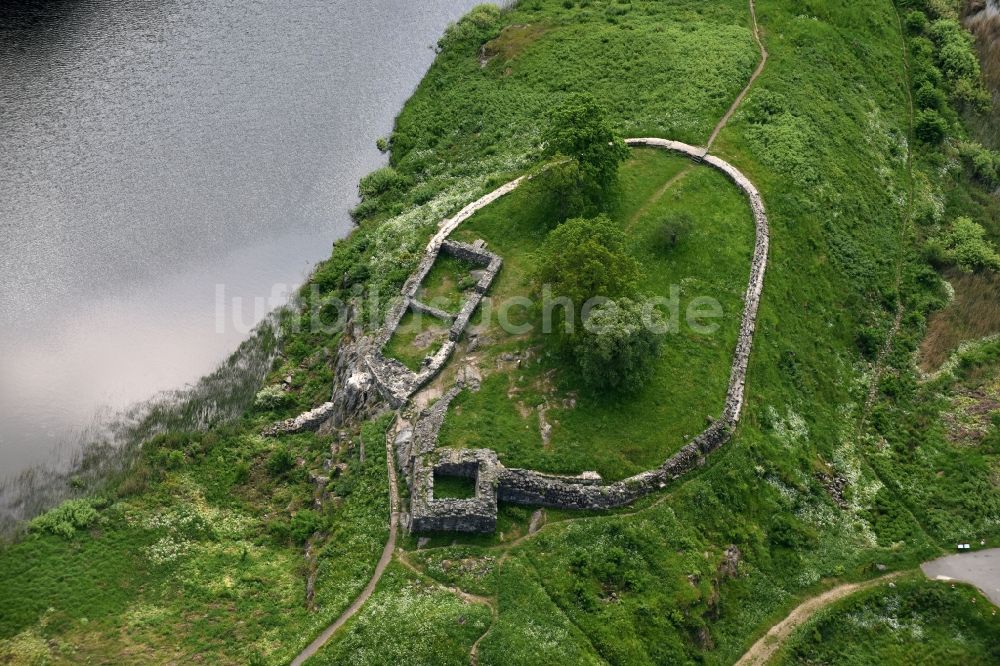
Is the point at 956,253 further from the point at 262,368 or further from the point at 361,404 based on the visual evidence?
the point at 262,368

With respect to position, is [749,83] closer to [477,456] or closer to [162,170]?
[477,456]

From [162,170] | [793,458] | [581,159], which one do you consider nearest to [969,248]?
[793,458]

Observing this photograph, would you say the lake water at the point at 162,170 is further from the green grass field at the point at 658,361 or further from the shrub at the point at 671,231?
the shrub at the point at 671,231

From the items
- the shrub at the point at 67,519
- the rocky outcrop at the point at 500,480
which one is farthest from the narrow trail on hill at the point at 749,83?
the shrub at the point at 67,519

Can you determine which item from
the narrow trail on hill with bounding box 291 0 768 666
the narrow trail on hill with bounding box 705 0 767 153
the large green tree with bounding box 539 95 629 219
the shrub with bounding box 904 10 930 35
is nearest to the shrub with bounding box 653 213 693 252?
the large green tree with bounding box 539 95 629 219

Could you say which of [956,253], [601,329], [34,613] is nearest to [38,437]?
[34,613]

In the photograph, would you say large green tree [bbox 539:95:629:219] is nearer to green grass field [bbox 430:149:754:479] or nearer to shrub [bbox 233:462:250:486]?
green grass field [bbox 430:149:754:479]
